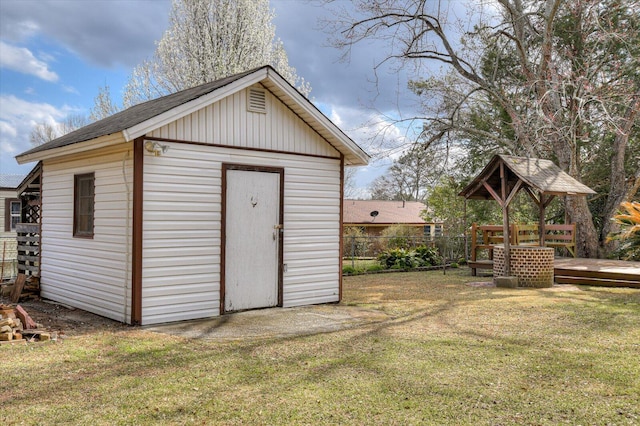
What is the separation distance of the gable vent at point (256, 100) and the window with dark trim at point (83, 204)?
274 centimetres

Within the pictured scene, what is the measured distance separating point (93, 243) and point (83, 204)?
0.93 m

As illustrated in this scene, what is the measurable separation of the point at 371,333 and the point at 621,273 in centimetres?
794

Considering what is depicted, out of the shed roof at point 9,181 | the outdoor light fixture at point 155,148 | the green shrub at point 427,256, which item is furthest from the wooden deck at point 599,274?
the shed roof at point 9,181

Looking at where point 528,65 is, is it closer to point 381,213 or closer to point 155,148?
point 155,148

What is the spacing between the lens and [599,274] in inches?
476

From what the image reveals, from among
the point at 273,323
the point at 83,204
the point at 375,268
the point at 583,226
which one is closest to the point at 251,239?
the point at 273,323

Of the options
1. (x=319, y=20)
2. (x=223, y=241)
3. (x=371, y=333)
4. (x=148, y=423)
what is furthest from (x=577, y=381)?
(x=319, y=20)

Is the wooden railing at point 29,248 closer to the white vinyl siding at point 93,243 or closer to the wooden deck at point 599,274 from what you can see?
the white vinyl siding at point 93,243

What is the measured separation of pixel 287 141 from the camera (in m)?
8.77

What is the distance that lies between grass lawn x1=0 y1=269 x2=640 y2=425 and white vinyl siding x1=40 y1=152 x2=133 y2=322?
42.7 inches

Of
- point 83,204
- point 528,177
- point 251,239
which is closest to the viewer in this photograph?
point 251,239

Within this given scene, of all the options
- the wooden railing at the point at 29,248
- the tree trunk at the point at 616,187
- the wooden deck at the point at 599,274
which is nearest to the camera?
the wooden railing at the point at 29,248

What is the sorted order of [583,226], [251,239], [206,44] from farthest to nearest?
[206,44] < [583,226] < [251,239]

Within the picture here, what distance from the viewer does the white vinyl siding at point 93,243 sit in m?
7.41
